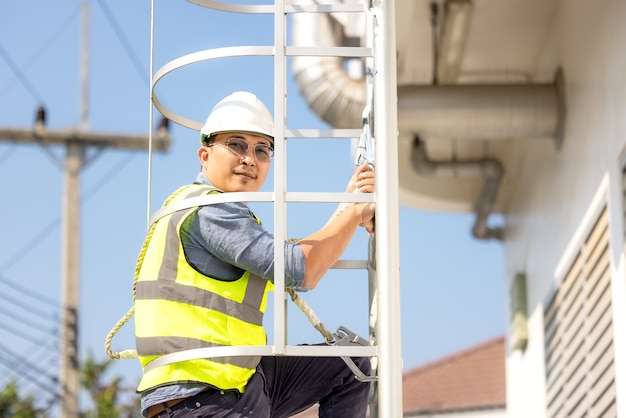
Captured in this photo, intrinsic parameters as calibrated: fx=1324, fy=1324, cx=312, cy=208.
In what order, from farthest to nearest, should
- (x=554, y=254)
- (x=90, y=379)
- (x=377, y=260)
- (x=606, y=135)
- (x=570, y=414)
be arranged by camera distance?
(x=90, y=379)
(x=554, y=254)
(x=570, y=414)
(x=606, y=135)
(x=377, y=260)

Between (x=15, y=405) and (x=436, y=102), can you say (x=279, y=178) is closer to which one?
(x=436, y=102)

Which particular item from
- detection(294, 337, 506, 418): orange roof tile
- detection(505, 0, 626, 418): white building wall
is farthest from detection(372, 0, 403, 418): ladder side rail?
detection(294, 337, 506, 418): orange roof tile

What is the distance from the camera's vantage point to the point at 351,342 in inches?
171

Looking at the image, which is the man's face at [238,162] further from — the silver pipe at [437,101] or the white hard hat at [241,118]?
the silver pipe at [437,101]

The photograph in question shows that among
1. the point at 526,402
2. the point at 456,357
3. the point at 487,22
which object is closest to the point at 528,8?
the point at 487,22

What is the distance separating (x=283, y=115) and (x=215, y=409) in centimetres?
98

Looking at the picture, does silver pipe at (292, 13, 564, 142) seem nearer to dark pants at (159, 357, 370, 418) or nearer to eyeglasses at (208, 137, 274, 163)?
eyeglasses at (208, 137, 274, 163)

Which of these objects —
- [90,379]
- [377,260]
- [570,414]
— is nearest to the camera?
[377,260]

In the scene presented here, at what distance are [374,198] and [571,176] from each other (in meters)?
5.40

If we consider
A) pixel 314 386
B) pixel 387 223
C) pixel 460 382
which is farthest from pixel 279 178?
pixel 460 382

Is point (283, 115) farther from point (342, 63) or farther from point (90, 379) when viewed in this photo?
point (90, 379)

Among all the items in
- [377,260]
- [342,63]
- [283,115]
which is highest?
[342,63]

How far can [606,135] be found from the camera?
26.5 ft

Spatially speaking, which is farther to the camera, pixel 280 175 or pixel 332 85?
pixel 332 85
